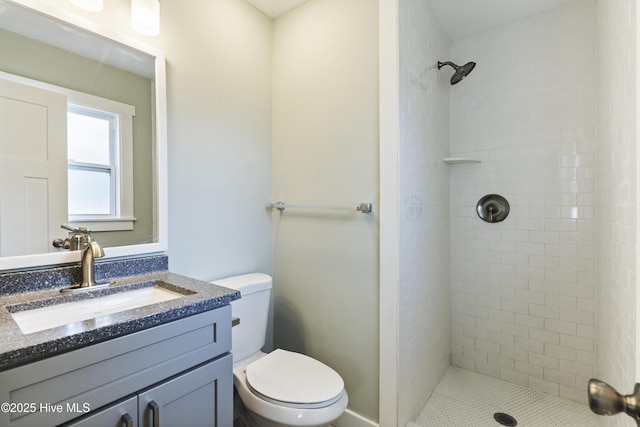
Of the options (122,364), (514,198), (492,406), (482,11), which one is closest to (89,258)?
(122,364)

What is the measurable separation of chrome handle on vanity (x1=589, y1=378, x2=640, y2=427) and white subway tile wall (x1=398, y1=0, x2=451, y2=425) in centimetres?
97

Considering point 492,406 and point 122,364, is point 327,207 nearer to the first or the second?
point 122,364

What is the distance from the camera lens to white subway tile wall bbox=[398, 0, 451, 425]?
152 centimetres

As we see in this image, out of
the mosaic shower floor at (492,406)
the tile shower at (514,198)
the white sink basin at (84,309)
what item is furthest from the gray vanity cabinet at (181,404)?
the mosaic shower floor at (492,406)

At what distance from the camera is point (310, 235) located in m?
1.82

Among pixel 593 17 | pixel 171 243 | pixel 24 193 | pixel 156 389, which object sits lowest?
pixel 156 389

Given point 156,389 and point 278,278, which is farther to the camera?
point 278,278

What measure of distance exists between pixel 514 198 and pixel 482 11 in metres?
1.23

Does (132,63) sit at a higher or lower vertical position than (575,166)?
higher

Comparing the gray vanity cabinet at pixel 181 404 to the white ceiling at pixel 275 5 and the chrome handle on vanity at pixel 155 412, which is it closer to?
the chrome handle on vanity at pixel 155 412

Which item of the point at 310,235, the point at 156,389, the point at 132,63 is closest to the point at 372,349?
the point at 310,235

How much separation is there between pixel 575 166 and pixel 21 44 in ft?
9.10

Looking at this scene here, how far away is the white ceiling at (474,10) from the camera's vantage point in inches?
72.2

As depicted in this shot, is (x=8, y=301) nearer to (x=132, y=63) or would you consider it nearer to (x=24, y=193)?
(x=24, y=193)
